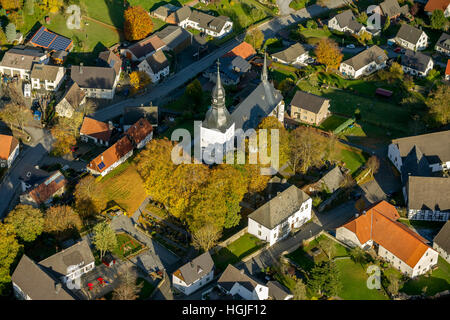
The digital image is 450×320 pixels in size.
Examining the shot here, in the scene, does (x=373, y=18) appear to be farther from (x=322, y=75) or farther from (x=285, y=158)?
(x=285, y=158)

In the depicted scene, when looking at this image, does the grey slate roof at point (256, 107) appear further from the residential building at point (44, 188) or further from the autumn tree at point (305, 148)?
the residential building at point (44, 188)

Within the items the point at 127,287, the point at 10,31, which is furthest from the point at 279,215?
the point at 10,31

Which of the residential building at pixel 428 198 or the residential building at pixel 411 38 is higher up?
the residential building at pixel 428 198

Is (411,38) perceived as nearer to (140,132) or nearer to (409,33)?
(409,33)

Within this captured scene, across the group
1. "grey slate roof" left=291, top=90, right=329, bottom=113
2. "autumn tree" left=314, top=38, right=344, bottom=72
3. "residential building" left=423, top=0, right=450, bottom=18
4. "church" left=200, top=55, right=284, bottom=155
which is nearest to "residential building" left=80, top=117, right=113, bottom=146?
"church" left=200, top=55, right=284, bottom=155

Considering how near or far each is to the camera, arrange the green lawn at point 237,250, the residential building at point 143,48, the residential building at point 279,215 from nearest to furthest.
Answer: the green lawn at point 237,250 → the residential building at point 279,215 → the residential building at point 143,48

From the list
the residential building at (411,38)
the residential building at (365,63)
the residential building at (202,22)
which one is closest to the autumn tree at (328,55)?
the residential building at (365,63)

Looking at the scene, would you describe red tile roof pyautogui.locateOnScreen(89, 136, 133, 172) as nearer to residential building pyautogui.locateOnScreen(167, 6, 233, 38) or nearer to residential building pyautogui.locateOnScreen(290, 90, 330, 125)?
residential building pyautogui.locateOnScreen(290, 90, 330, 125)
